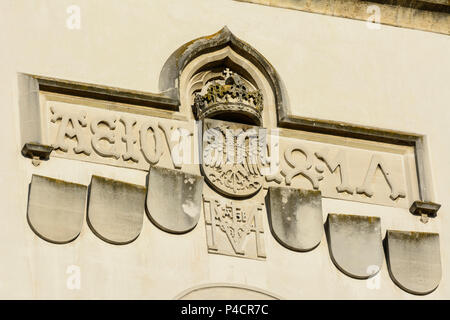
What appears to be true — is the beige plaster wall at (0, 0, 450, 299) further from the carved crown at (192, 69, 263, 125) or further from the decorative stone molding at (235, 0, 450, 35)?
the carved crown at (192, 69, 263, 125)

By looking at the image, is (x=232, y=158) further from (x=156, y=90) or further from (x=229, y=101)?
(x=156, y=90)

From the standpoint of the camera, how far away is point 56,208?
1403cm

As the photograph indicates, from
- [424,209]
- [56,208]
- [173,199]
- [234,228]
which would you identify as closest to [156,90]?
[173,199]

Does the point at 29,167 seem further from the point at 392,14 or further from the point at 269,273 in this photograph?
the point at 392,14

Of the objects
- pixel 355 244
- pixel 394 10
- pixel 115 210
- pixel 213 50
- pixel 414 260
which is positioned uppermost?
pixel 394 10

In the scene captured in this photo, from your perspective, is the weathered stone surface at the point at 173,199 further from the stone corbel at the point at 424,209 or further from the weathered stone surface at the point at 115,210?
the stone corbel at the point at 424,209

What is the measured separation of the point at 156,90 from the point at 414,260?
9.96ft

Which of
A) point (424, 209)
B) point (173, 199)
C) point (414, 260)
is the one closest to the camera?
point (173, 199)

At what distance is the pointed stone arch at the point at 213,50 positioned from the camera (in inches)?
599

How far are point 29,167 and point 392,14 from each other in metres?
4.67

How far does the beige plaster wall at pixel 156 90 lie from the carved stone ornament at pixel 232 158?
0.54m

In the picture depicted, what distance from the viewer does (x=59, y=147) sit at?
14.5 metres
